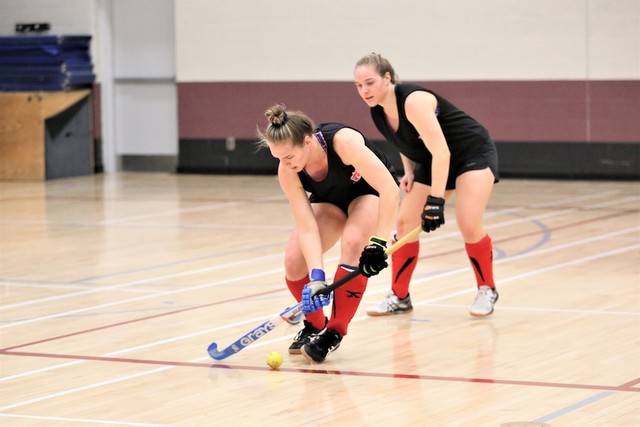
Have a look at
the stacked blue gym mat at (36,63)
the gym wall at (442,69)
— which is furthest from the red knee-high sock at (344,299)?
the stacked blue gym mat at (36,63)

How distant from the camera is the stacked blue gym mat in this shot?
50.3 feet

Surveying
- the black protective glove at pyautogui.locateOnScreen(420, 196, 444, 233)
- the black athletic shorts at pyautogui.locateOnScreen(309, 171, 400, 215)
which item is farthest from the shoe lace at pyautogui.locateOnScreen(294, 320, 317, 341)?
the black protective glove at pyautogui.locateOnScreen(420, 196, 444, 233)

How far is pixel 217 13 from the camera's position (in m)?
15.7

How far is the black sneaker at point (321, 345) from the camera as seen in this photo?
17.5 feet

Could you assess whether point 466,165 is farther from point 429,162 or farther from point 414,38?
point 414,38

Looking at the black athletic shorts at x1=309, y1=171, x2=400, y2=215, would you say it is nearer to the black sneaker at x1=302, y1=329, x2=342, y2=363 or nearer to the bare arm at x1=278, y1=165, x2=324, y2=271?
the bare arm at x1=278, y1=165, x2=324, y2=271

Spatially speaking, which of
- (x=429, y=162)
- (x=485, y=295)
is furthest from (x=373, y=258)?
(x=485, y=295)

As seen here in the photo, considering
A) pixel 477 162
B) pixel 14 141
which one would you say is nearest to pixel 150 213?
→ pixel 14 141

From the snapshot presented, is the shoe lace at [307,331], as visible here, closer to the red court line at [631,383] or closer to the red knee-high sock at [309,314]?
the red knee-high sock at [309,314]

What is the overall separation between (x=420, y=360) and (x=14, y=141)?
11117 mm

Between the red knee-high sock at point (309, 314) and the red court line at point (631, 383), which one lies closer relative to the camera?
the red court line at point (631, 383)

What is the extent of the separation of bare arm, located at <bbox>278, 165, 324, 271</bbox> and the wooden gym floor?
1.64 ft

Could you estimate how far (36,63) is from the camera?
1546 centimetres

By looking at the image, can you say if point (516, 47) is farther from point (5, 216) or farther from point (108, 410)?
point (108, 410)
